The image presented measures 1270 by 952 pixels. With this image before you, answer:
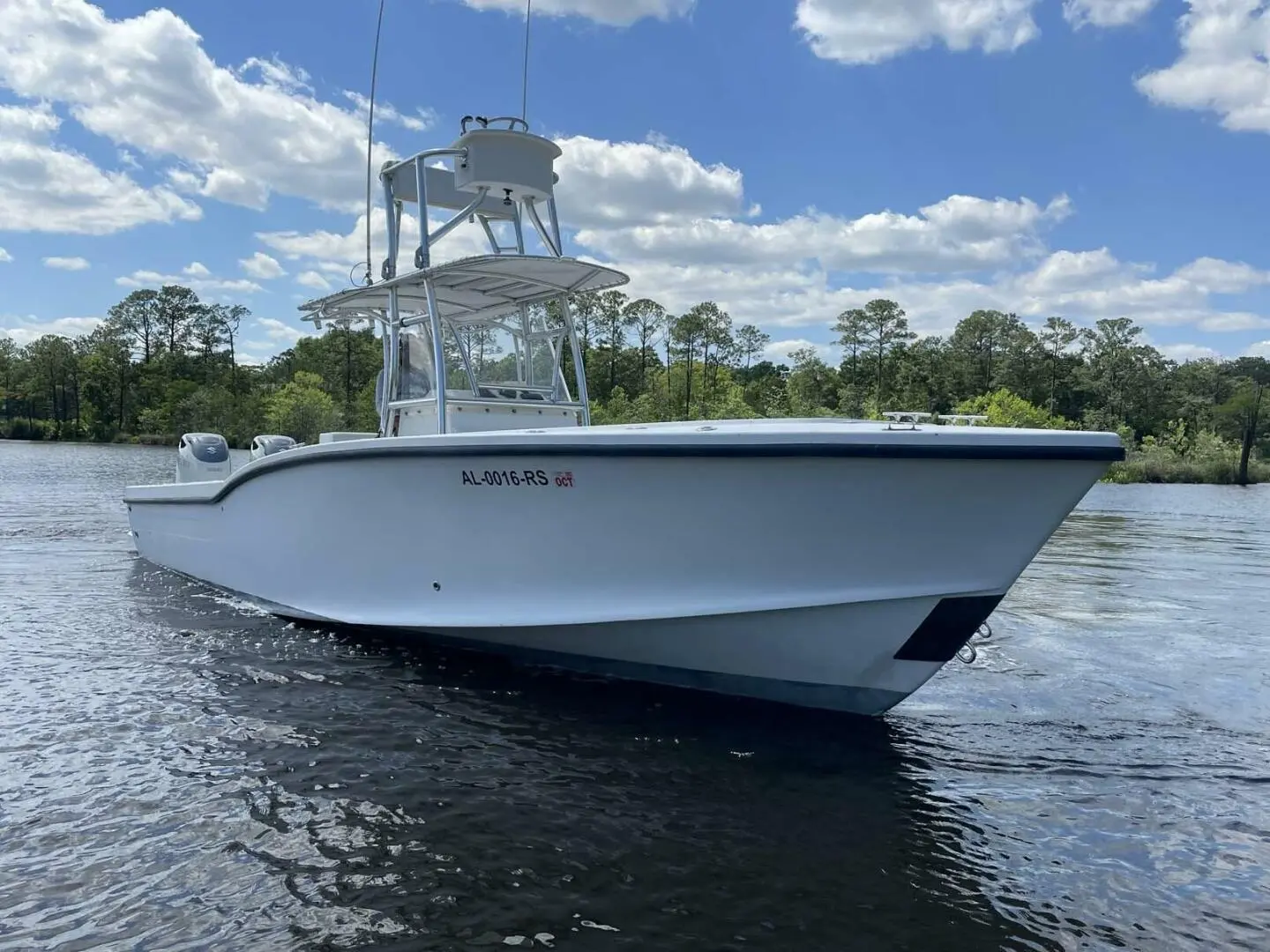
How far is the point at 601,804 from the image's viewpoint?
4090mm

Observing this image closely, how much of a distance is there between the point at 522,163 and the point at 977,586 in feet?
16.6

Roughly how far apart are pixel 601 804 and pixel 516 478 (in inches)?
84.1

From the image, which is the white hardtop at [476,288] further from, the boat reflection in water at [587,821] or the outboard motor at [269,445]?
the boat reflection in water at [587,821]

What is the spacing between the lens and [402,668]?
20.6 ft

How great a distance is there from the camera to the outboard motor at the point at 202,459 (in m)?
9.90

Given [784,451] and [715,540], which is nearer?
[784,451]

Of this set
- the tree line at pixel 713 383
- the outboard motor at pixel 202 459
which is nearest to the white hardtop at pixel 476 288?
the outboard motor at pixel 202 459

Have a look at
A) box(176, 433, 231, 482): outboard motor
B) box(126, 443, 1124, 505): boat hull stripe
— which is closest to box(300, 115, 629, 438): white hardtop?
box(126, 443, 1124, 505): boat hull stripe

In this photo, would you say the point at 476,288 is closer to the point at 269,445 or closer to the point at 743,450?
the point at 269,445

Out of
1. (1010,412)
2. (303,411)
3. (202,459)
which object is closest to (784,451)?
(202,459)

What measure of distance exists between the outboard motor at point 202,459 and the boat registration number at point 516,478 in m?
5.68

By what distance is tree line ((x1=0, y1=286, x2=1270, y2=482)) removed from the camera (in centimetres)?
5353

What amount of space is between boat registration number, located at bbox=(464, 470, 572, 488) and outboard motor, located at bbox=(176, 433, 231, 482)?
5.68 meters

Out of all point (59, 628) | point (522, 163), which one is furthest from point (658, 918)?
point (59, 628)
